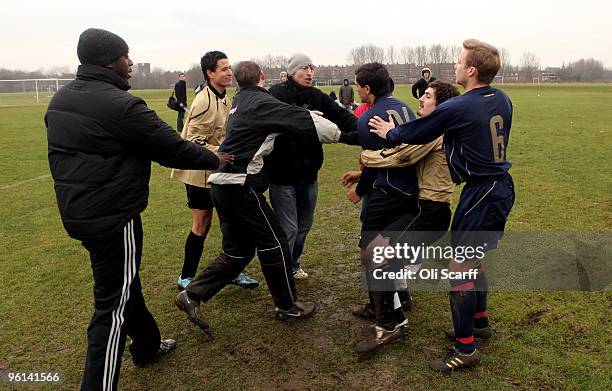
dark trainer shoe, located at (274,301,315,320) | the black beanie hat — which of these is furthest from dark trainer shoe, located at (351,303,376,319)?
the black beanie hat

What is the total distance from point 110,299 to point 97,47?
1575mm

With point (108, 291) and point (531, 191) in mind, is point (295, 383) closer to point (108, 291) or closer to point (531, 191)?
point (108, 291)

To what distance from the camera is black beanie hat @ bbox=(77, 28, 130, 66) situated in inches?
115

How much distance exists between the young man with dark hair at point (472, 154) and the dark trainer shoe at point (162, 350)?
200 centimetres

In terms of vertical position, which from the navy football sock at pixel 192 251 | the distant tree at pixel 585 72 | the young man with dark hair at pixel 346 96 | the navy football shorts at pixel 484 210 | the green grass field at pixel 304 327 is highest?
the distant tree at pixel 585 72

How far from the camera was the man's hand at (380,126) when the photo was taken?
3.59 metres

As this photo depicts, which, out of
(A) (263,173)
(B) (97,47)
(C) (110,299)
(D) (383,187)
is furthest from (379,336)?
(B) (97,47)

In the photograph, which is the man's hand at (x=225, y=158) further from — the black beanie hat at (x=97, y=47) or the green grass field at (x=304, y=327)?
the green grass field at (x=304, y=327)

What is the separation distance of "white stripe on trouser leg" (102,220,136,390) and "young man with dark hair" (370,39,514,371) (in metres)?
1.91

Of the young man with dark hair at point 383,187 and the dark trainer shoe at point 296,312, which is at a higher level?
the young man with dark hair at point 383,187

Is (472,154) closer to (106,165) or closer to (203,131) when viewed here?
(106,165)

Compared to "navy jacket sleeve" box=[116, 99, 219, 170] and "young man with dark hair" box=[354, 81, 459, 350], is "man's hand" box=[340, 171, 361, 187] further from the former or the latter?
"navy jacket sleeve" box=[116, 99, 219, 170]

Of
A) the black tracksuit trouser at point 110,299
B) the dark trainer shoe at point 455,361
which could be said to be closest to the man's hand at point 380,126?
the dark trainer shoe at point 455,361

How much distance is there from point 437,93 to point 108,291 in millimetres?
2846
